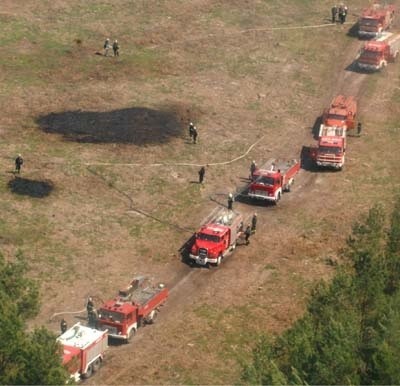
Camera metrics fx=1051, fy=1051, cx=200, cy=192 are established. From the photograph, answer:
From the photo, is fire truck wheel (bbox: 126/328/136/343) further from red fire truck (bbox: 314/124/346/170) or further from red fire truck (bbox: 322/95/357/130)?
red fire truck (bbox: 322/95/357/130)

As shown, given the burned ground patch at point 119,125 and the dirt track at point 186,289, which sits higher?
the burned ground patch at point 119,125

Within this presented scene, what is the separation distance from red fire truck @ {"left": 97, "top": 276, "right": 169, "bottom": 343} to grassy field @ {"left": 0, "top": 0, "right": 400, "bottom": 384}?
102 centimetres

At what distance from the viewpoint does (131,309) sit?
53.1m

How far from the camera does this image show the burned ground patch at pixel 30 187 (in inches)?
2717

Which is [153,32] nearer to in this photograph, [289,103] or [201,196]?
[289,103]

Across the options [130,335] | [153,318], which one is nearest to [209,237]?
[153,318]

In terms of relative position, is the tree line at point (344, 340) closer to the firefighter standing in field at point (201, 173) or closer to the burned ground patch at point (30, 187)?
the firefighter standing in field at point (201, 173)

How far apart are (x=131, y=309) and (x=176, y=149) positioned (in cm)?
2646

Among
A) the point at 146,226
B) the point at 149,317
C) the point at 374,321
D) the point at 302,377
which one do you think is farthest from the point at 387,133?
the point at 302,377

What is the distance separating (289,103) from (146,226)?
26.6 metres

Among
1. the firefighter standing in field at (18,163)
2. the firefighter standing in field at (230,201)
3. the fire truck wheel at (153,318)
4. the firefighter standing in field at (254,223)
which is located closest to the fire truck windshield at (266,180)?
the firefighter standing in field at (230,201)

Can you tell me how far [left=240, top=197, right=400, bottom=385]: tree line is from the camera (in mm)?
38562

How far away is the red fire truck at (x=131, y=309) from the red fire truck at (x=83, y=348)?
5.46 feet

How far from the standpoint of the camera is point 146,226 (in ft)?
219
